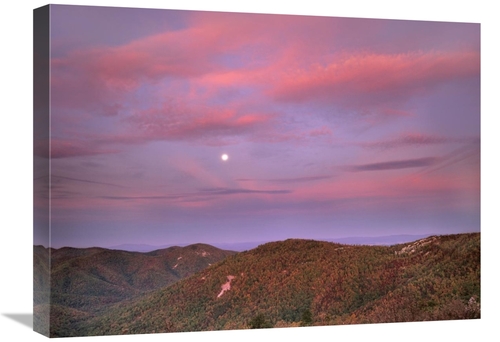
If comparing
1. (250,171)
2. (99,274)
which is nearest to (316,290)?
(250,171)

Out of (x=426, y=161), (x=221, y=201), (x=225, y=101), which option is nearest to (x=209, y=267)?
(x=221, y=201)

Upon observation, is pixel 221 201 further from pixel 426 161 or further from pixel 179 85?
pixel 426 161

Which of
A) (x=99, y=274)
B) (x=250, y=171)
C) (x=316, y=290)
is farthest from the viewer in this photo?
(x=316, y=290)

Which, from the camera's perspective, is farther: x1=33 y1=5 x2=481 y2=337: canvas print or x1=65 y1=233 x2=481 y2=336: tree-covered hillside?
x1=65 y1=233 x2=481 y2=336: tree-covered hillside

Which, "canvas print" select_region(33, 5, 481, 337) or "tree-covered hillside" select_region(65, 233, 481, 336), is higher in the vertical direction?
"canvas print" select_region(33, 5, 481, 337)

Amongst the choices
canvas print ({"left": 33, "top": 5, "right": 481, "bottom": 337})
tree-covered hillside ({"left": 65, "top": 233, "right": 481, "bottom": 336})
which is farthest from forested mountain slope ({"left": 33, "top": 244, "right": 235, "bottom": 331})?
tree-covered hillside ({"left": 65, "top": 233, "right": 481, "bottom": 336})

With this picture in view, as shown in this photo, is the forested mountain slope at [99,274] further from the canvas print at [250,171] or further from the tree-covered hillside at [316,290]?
the tree-covered hillside at [316,290]

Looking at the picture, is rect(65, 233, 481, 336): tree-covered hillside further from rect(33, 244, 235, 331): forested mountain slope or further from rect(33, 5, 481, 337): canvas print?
rect(33, 244, 235, 331): forested mountain slope

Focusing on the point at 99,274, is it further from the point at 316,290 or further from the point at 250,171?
the point at 316,290
